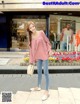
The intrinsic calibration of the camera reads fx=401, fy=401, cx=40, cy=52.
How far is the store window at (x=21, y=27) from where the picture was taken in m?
25.9

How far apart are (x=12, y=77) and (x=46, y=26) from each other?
11817mm

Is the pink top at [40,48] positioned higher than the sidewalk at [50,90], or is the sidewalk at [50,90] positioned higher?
the pink top at [40,48]

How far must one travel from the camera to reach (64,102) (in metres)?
9.18

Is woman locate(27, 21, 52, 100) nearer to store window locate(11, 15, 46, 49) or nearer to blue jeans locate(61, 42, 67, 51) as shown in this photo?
blue jeans locate(61, 42, 67, 51)

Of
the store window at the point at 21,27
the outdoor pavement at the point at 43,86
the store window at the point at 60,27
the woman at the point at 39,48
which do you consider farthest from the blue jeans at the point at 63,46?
the woman at the point at 39,48

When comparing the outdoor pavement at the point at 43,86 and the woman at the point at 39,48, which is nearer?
the outdoor pavement at the point at 43,86

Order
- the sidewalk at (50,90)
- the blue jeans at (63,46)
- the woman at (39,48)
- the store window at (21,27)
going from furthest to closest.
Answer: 1. the store window at (21,27)
2. the blue jeans at (63,46)
3. the woman at (39,48)
4. the sidewalk at (50,90)

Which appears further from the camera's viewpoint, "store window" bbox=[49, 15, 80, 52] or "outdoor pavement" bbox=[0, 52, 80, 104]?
"store window" bbox=[49, 15, 80, 52]

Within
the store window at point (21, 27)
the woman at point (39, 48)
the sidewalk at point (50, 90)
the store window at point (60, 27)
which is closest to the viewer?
the sidewalk at point (50, 90)

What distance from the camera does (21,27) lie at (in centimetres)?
2600

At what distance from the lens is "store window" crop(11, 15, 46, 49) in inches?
1019

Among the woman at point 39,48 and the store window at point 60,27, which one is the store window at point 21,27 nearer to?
the store window at point 60,27

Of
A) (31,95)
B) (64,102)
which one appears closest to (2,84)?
(31,95)

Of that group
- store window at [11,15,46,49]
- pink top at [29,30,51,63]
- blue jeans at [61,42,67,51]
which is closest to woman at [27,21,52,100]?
pink top at [29,30,51,63]
